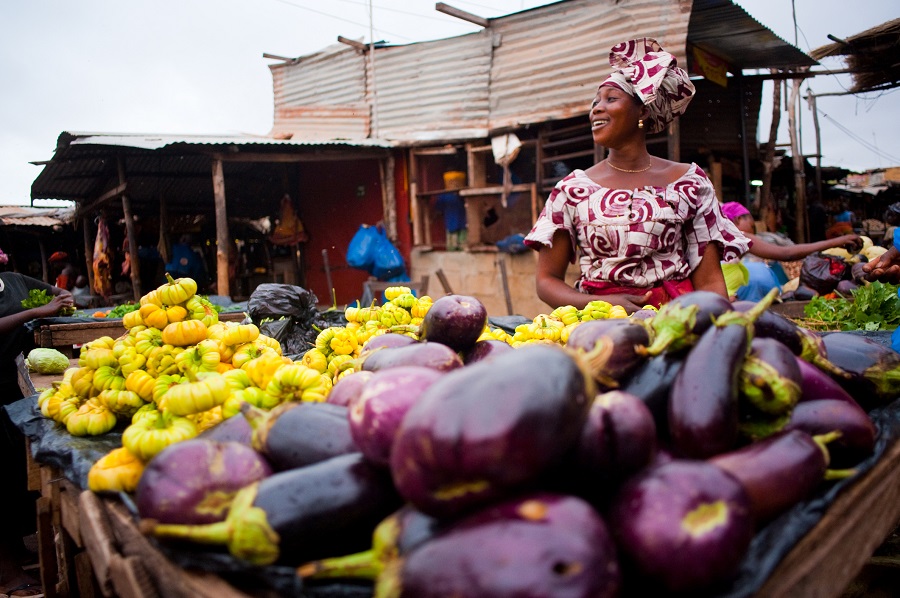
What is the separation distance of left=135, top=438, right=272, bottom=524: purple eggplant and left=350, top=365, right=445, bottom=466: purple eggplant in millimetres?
239

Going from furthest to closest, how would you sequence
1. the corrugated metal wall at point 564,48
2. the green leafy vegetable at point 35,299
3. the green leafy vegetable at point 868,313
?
the corrugated metal wall at point 564,48, the green leafy vegetable at point 35,299, the green leafy vegetable at point 868,313

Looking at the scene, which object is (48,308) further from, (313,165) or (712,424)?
(313,165)

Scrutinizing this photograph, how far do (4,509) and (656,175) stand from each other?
19.2ft

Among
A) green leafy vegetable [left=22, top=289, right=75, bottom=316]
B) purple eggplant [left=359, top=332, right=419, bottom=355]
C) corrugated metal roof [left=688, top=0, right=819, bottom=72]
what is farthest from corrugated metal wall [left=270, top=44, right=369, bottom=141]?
purple eggplant [left=359, top=332, right=419, bottom=355]

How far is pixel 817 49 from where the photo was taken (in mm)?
9117

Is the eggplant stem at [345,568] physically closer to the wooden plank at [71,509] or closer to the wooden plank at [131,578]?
the wooden plank at [131,578]

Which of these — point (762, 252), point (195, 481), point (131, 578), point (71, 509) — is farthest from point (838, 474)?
point (762, 252)

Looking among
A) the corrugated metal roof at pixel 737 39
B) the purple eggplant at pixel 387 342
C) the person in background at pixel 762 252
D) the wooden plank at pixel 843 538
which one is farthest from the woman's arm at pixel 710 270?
the corrugated metal roof at pixel 737 39

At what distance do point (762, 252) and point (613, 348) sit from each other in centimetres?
581

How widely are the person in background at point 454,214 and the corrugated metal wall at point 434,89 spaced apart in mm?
848

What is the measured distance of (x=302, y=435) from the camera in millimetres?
1142

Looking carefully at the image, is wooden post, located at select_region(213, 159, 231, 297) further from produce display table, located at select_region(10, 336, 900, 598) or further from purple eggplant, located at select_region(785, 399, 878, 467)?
purple eggplant, located at select_region(785, 399, 878, 467)

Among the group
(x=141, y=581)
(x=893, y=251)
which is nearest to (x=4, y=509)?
(x=141, y=581)

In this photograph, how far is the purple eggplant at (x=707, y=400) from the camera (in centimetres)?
102
